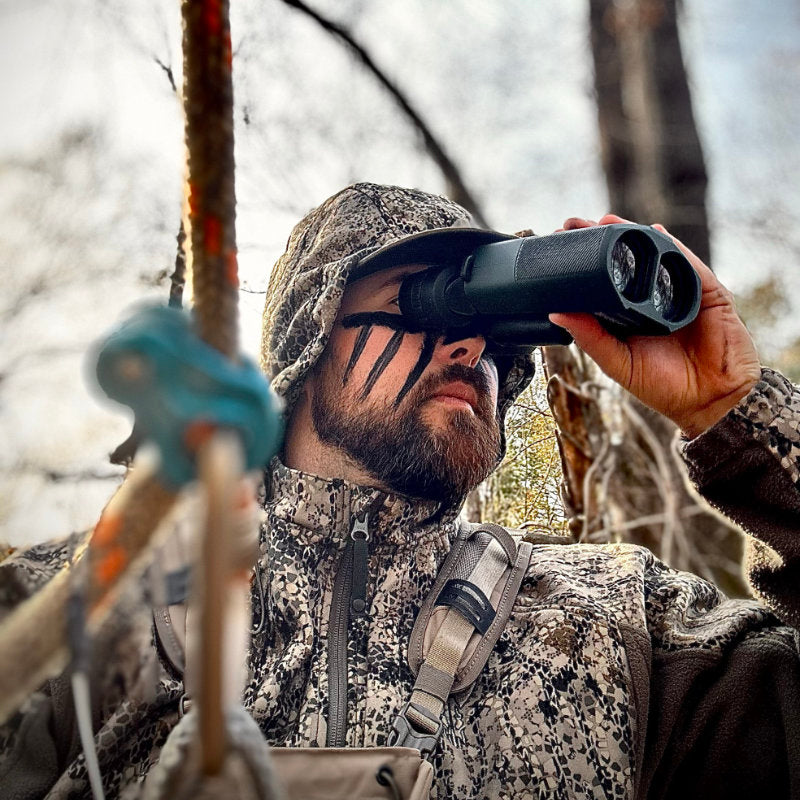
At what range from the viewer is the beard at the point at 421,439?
141cm

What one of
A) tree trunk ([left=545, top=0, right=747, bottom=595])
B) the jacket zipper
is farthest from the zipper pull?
tree trunk ([left=545, top=0, right=747, bottom=595])

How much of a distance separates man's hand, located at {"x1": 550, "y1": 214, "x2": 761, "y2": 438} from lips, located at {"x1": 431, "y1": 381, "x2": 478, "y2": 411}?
248 mm

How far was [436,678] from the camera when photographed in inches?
46.1

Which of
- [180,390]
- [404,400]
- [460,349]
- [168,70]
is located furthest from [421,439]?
[180,390]

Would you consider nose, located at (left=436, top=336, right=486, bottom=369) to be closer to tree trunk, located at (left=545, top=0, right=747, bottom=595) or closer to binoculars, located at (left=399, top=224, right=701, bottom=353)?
binoculars, located at (left=399, top=224, right=701, bottom=353)

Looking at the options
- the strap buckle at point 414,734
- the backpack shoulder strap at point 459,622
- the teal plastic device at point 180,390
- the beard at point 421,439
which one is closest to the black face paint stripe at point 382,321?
the beard at point 421,439

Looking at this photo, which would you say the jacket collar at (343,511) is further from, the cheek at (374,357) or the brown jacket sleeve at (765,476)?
the brown jacket sleeve at (765,476)

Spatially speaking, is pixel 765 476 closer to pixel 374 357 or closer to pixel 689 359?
pixel 689 359

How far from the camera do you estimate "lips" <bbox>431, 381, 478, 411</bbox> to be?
1472mm

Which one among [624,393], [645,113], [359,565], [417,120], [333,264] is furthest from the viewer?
[645,113]

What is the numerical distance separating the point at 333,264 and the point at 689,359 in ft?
2.37

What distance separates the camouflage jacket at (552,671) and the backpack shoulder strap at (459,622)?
0.11ft

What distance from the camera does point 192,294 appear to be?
0.38 metres

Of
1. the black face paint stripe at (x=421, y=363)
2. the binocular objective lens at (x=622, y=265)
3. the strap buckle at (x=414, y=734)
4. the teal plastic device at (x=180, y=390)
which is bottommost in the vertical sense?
the strap buckle at (x=414, y=734)
